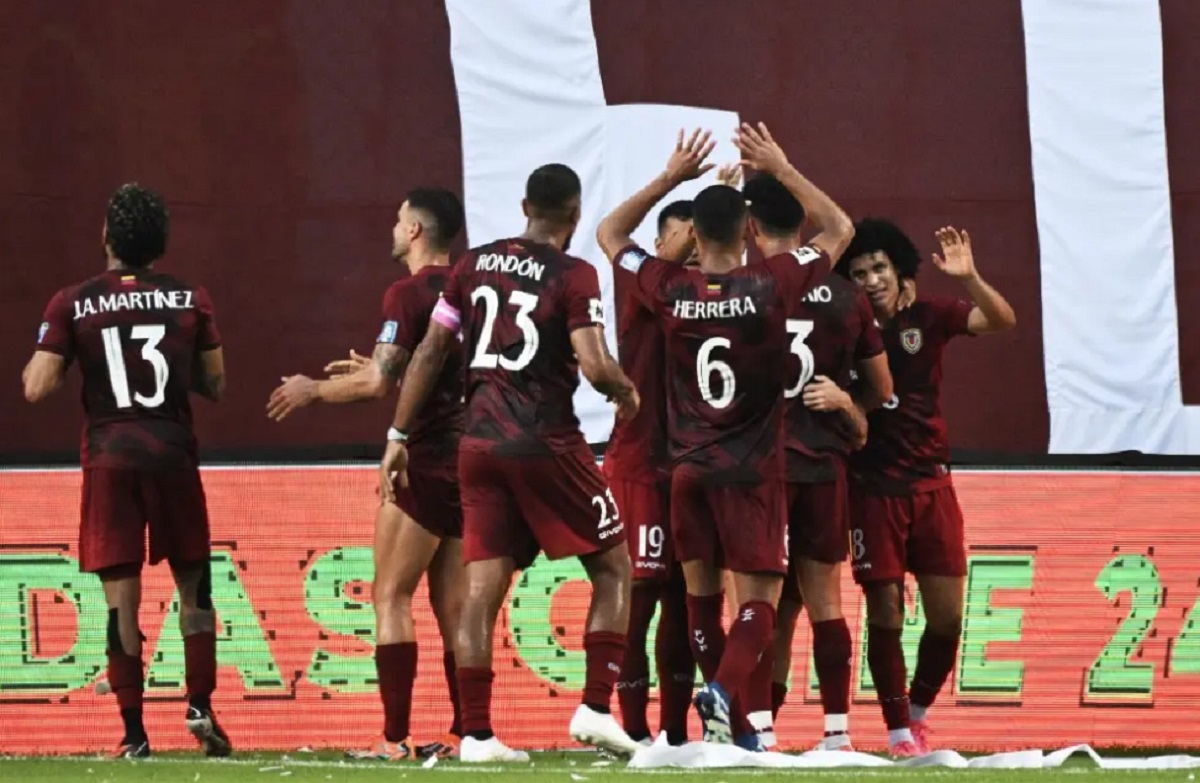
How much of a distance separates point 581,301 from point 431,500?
48.3 inches

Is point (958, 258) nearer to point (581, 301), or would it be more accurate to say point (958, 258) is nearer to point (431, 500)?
point (581, 301)

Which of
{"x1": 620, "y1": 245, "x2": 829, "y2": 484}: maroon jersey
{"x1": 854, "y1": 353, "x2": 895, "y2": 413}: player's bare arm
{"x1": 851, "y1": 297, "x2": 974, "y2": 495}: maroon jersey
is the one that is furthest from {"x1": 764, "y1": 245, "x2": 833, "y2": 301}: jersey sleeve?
{"x1": 851, "y1": 297, "x2": 974, "y2": 495}: maroon jersey

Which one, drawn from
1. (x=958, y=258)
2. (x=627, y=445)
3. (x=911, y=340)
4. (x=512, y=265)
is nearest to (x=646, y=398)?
(x=627, y=445)

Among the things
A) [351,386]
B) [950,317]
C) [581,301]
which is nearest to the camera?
[581,301]

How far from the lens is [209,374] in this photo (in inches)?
363

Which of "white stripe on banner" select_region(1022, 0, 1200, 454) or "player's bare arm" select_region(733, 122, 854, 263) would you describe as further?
"white stripe on banner" select_region(1022, 0, 1200, 454)

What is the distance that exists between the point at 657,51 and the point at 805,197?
15.1 ft

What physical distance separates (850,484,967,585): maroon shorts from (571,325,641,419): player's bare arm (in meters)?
1.56

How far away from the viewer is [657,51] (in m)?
12.9

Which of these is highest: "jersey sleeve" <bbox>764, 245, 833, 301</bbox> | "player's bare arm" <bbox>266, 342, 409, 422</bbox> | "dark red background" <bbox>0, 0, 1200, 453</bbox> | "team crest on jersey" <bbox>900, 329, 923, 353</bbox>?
"dark red background" <bbox>0, 0, 1200, 453</bbox>

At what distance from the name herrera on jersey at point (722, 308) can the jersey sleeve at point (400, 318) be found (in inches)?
48.4

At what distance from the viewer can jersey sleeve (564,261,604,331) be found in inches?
319

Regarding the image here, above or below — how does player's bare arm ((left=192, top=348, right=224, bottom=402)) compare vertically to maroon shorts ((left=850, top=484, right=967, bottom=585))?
above

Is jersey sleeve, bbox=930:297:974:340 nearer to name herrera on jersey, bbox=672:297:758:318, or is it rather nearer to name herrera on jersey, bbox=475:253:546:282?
name herrera on jersey, bbox=672:297:758:318
